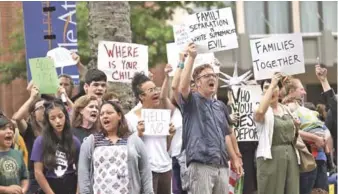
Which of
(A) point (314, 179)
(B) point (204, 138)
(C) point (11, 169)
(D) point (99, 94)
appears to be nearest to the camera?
(C) point (11, 169)

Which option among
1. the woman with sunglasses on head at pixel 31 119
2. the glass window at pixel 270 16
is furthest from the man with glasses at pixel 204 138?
the glass window at pixel 270 16

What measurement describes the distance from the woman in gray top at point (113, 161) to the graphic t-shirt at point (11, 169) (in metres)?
0.58

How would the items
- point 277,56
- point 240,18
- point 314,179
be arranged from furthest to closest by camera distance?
1. point 240,18
2. point 277,56
3. point 314,179

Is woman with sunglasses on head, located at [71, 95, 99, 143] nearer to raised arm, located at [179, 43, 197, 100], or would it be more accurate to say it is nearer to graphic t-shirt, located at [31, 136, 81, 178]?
graphic t-shirt, located at [31, 136, 81, 178]

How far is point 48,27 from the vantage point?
12.7 meters

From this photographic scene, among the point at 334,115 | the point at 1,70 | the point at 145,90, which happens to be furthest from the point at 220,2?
the point at 145,90

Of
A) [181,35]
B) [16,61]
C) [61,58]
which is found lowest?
[61,58]

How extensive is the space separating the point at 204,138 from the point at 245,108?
2.23 m

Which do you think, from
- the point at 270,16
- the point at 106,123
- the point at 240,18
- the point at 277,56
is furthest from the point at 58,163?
the point at 270,16

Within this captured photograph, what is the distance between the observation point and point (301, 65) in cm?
1022

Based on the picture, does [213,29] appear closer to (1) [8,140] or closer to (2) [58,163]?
(2) [58,163]

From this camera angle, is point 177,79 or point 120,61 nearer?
point 177,79

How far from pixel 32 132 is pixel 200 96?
180cm

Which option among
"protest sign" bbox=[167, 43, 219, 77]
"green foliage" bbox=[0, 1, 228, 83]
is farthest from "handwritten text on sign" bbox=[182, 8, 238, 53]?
"green foliage" bbox=[0, 1, 228, 83]
